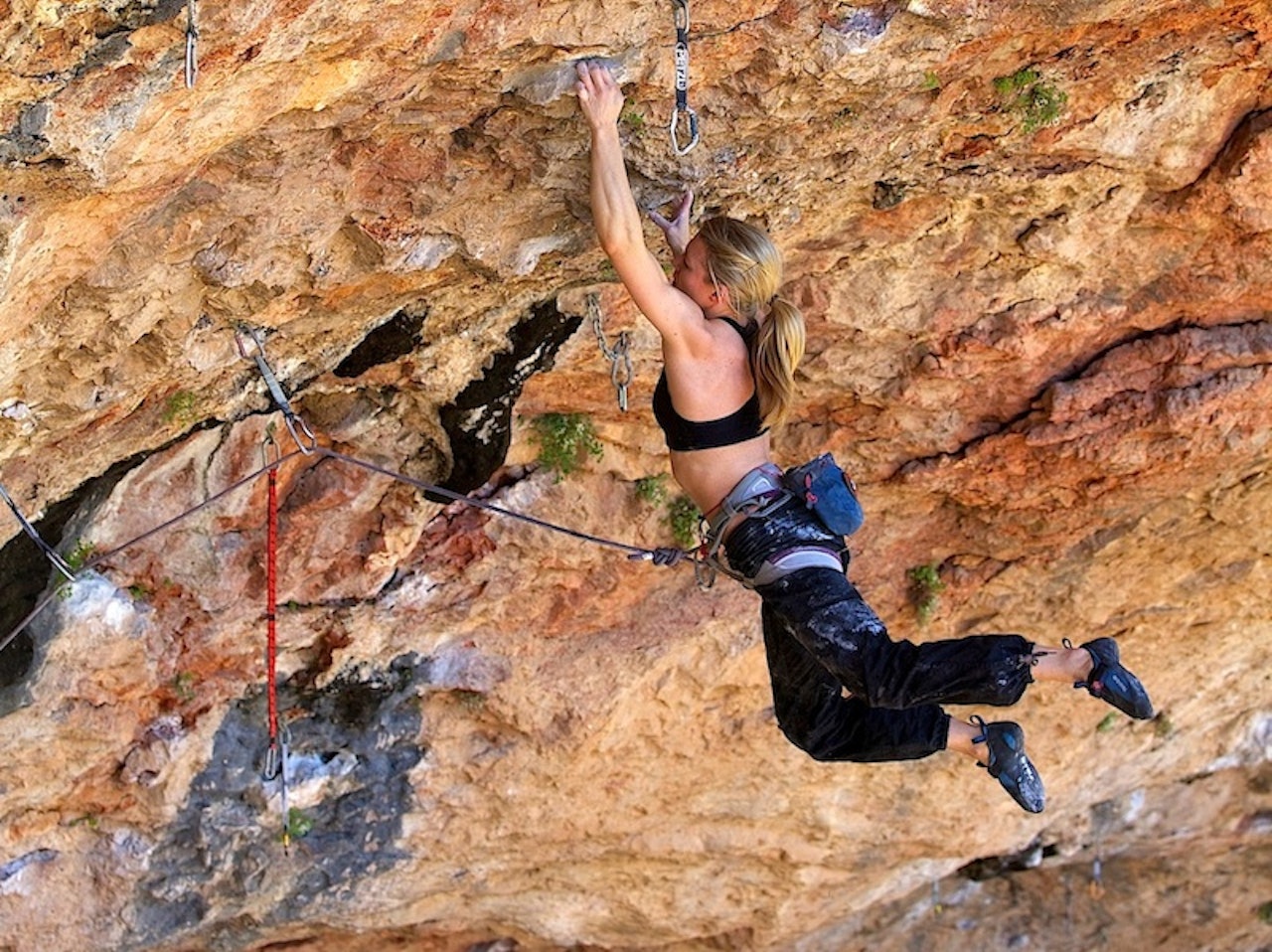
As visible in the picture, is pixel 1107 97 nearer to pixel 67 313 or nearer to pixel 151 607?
pixel 67 313

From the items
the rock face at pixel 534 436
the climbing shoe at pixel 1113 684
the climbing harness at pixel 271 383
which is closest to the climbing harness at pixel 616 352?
the rock face at pixel 534 436

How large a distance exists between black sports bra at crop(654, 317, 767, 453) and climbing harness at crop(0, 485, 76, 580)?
224 cm

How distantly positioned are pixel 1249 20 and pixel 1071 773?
523cm

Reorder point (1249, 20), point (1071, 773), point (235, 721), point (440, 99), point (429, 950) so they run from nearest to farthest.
→ point (440, 99), point (1249, 20), point (235, 721), point (429, 950), point (1071, 773)

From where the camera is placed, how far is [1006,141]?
4777 mm

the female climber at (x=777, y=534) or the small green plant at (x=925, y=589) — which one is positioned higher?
the female climber at (x=777, y=534)

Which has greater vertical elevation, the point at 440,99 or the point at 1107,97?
the point at 440,99

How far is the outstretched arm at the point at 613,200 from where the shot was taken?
3.85 metres

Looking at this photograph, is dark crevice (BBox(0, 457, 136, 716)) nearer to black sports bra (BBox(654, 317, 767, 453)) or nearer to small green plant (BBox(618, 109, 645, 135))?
black sports bra (BBox(654, 317, 767, 453))

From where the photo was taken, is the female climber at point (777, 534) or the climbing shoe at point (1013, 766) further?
the climbing shoe at point (1013, 766)

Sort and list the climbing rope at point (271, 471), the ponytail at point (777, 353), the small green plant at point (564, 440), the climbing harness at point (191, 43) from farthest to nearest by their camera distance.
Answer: the small green plant at point (564, 440)
the climbing rope at point (271, 471)
the ponytail at point (777, 353)
the climbing harness at point (191, 43)

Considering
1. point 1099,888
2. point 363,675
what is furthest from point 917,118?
point 1099,888

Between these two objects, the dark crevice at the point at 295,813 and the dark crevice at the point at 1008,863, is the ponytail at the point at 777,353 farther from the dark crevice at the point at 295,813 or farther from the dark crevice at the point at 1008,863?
the dark crevice at the point at 1008,863

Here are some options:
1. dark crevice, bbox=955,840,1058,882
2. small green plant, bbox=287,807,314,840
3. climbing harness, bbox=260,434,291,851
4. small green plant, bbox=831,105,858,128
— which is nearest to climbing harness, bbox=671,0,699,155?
small green plant, bbox=831,105,858,128
